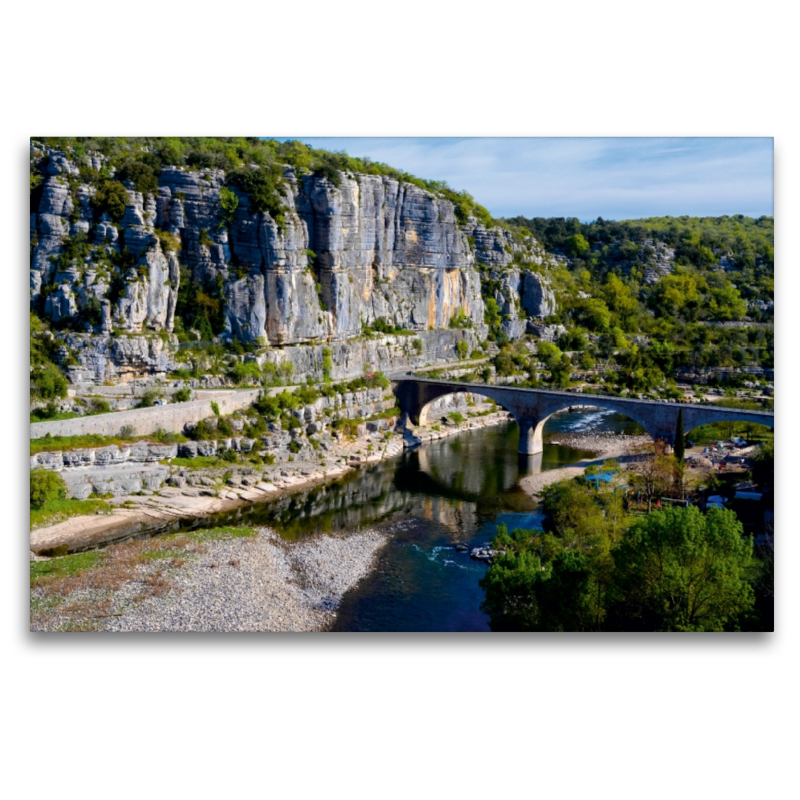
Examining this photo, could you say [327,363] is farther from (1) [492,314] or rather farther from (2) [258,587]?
(2) [258,587]

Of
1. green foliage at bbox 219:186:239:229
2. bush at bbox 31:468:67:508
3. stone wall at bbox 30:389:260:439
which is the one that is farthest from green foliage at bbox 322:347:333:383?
bush at bbox 31:468:67:508

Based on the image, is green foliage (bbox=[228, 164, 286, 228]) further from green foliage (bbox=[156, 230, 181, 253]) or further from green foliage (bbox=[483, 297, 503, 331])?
green foliage (bbox=[483, 297, 503, 331])

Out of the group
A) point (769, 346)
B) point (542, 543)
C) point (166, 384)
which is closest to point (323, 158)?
point (166, 384)

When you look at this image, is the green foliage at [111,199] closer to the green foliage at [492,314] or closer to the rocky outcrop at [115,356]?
the rocky outcrop at [115,356]

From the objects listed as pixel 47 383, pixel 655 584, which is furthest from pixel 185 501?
pixel 655 584

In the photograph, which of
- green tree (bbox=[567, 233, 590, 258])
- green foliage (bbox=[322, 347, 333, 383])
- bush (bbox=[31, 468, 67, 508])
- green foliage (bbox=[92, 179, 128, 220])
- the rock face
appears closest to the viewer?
bush (bbox=[31, 468, 67, 508])
